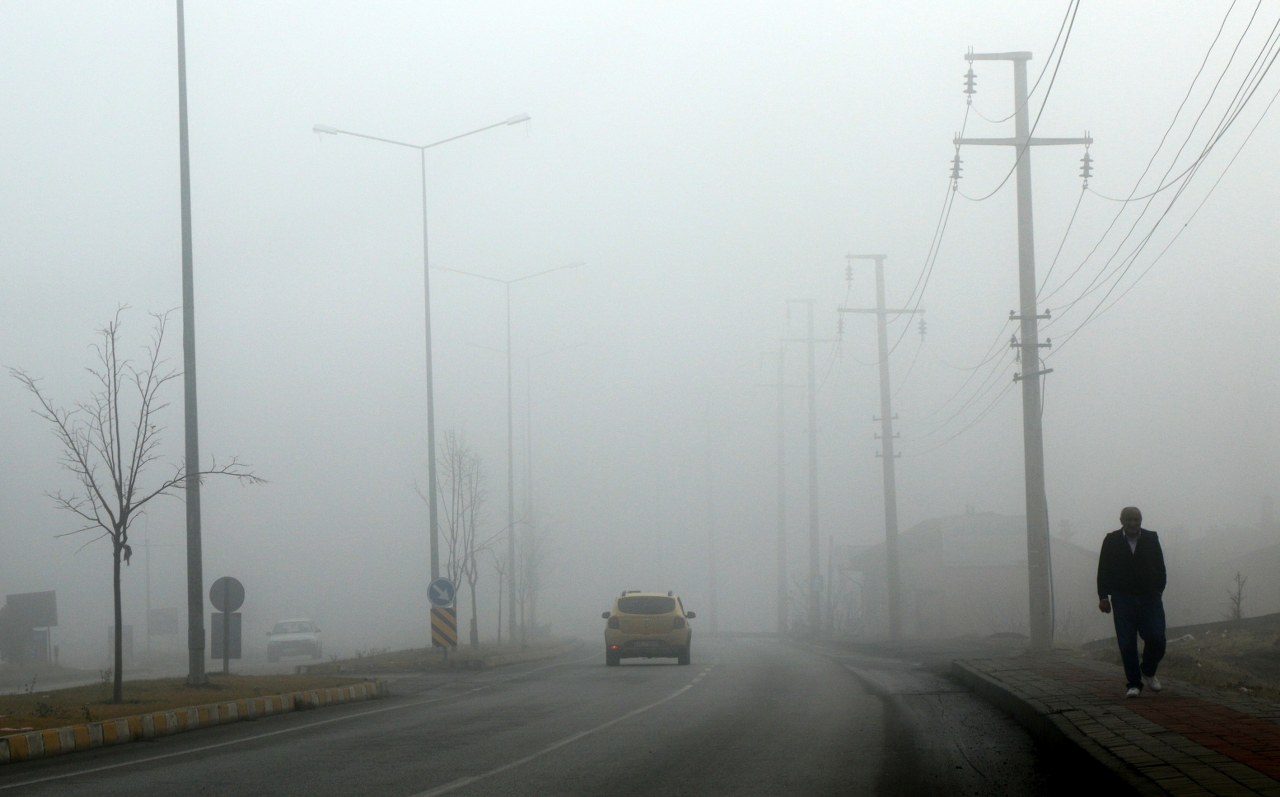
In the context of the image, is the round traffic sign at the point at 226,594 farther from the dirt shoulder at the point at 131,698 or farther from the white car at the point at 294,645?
the white car at the point at 294,645

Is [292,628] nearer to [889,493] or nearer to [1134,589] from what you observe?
[889,493]

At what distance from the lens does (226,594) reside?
78.8 ft

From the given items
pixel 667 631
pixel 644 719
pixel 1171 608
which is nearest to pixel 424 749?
pixel 644 719

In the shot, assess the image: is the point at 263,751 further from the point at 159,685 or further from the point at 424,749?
the point at 159,685

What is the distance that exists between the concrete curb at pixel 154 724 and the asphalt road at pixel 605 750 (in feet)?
1.63

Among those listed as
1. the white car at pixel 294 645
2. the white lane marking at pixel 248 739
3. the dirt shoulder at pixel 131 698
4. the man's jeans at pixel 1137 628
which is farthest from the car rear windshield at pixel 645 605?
the white car at pixel 294 645

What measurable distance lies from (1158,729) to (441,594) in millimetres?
23714

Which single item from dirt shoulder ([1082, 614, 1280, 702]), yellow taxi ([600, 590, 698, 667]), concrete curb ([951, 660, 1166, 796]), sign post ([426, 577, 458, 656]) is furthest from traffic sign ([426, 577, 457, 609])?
concrete curb ([951, 660, 1166, 796])

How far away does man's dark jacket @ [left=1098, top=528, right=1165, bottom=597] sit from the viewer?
42.8 feet

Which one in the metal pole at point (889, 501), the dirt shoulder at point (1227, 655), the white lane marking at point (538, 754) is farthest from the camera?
the metal pole at point (889, 501)

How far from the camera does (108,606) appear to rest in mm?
113938

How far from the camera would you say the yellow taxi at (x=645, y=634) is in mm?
31250

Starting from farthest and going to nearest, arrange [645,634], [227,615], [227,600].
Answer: [645,634] < [227,615] < [227,600]

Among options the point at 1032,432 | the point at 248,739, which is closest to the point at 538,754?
the point at 248,739
